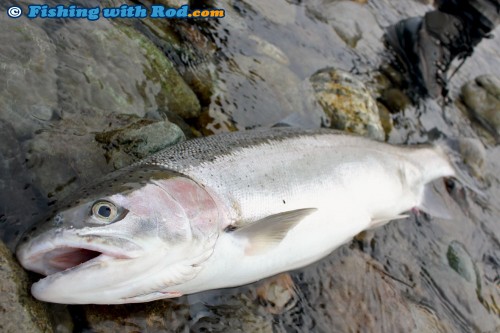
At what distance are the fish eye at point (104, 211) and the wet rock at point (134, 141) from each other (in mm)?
1188

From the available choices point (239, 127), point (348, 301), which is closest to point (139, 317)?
point (348, 301)

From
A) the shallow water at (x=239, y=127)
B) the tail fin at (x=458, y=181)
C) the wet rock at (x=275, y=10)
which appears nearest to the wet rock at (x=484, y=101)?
the shallow water at (x=239, y=127)

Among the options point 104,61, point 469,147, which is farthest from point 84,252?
point 469,147

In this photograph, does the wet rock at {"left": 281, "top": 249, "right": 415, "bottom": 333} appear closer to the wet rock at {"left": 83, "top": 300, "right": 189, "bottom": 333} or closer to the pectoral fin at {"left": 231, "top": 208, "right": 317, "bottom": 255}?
the pectoral fin at {"left": 231, "top": 208, "right": 317, "bottom": 255}

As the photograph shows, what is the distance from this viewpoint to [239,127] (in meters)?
5.32

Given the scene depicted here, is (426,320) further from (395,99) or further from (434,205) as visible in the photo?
(395,99)

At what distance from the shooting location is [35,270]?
103 inches

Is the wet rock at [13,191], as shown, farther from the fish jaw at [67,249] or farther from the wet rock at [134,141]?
the wet rock at [134,141]

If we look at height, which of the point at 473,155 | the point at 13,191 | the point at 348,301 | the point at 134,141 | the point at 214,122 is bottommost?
the point at 348,301

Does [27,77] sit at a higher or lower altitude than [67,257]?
higher

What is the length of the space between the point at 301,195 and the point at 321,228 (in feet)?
1.23

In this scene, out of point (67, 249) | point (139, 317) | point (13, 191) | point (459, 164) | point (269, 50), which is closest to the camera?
point (67, 249)

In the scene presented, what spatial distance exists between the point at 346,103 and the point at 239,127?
73.3 inches

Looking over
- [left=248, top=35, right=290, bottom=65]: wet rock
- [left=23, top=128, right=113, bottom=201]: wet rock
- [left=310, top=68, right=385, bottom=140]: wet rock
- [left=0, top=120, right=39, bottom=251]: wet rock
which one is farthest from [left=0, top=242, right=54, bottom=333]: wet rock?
[left=248, top=35, right=290, bottom=65]: wet rock
